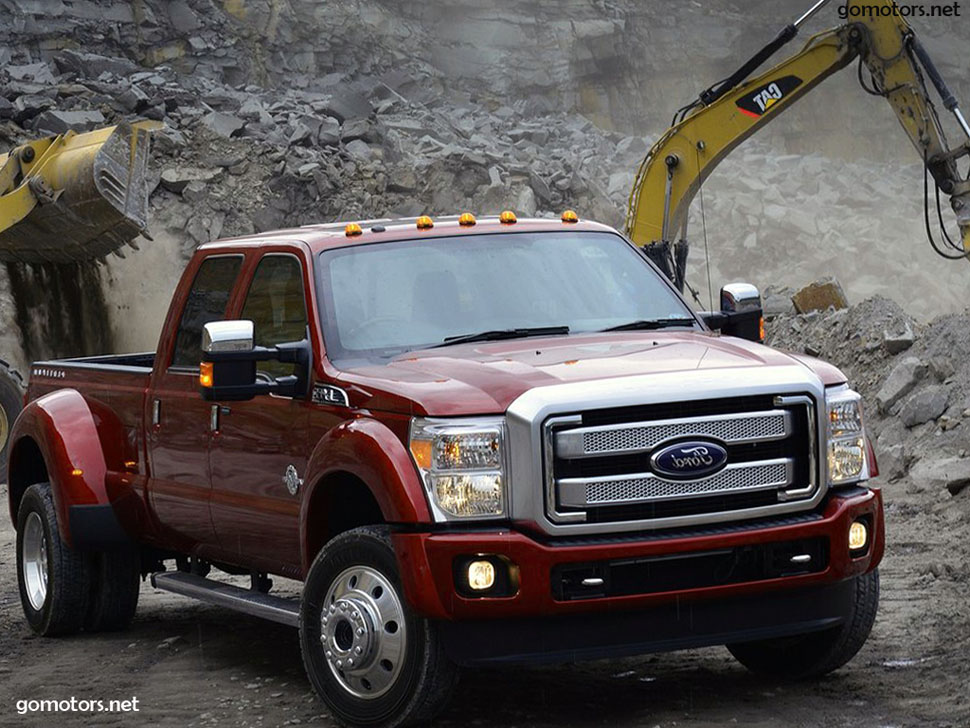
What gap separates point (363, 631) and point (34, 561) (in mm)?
3752

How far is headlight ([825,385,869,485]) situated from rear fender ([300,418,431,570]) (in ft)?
4.94

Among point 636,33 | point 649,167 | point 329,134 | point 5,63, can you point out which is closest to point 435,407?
point 649,167

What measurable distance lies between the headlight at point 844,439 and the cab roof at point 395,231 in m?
1.73

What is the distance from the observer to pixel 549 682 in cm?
697

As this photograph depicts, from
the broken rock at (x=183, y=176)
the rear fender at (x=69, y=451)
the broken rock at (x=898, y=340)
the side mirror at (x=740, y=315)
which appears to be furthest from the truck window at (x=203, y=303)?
the broken rock at (x=183, y=176)

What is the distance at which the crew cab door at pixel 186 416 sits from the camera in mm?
7344

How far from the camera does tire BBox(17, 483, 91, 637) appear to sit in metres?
8.59

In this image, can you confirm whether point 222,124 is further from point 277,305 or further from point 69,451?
point 277,305

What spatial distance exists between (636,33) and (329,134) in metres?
25.0

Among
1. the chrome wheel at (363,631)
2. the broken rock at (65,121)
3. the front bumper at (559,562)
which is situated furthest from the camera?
the broken rock at (65,121)

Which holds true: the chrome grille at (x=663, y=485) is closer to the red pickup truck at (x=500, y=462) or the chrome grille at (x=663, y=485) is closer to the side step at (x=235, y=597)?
the red pickup truck at (x=500, y=462)

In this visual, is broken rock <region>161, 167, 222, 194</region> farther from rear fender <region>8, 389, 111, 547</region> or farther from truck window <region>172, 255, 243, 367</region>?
truck window <region>172, 255, 243, 367</region>

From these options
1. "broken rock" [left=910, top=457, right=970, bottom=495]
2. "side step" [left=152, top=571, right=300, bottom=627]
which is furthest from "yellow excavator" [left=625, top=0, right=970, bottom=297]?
"side step" [left=152, top=571, right=300, bottom=627]

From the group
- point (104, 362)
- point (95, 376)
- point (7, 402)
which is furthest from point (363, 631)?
point (7, 402)
